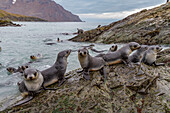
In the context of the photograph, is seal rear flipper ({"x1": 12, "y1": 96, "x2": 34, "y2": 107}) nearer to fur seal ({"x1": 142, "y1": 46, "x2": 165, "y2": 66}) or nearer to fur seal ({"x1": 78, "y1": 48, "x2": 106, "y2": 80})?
fur seal ({"x1": 78, "y1": 48, "x2": 106, "y2": 80})

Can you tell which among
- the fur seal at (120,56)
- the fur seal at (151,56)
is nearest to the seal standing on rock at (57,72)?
the fur seal at (120,56)

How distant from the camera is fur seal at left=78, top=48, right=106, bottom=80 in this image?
4.28 m

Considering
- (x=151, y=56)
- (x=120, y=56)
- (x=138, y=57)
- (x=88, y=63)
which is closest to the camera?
(x=88, y=63)

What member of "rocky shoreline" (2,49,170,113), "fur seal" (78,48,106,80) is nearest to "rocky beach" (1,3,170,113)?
"rocky shoreline" (2,49,170,113)

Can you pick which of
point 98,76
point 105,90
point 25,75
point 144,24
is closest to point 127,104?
point 105,90

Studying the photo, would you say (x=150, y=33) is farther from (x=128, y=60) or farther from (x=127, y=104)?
(x=127, y=104)

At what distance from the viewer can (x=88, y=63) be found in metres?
4.46

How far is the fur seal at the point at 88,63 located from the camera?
428 centimetres

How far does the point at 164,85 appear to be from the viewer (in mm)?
3996

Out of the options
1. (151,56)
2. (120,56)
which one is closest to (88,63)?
(120,56)

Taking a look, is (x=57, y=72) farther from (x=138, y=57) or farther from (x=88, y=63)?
(x=138, y=57)

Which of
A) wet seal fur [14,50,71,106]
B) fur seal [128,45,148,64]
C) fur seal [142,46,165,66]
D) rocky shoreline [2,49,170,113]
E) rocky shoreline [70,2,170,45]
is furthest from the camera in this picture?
rocky shoreline [70,2,170,45]

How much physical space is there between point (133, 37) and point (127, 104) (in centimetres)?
1209

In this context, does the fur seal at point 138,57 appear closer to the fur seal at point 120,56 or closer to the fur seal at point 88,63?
the fur seal at point 120,56
